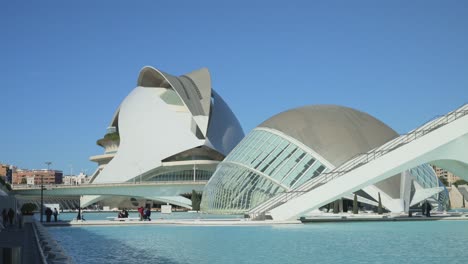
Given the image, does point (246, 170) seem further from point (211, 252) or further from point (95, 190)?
point (95, 190)

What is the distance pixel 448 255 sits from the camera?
562 inches

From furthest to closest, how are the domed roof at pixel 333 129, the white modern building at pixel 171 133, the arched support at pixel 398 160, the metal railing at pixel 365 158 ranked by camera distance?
the white modern building at pixel 171 133 → the domed roof at pixel 333 129 → the metal railing at pixel 365 158 → the arched support at pixel 398 160

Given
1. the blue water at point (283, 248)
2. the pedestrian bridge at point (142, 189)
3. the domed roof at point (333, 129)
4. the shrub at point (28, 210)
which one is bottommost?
the blue water at point (283, 248)

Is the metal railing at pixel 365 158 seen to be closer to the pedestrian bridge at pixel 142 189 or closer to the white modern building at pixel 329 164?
the white modern building at pixel 329 164

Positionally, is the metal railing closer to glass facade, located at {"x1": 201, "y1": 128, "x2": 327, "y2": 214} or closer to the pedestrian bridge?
glass facade, located at {"x1": 201, "y1": 128, "x2": 327, "y2": 214}

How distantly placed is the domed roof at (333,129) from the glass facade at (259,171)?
0.80m

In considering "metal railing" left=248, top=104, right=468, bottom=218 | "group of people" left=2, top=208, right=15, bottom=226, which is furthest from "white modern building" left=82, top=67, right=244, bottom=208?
"metal railing" left=248, top=104, right=468, bottom=218

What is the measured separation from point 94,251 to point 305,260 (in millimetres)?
6094

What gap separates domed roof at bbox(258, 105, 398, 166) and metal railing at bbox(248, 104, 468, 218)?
16.9 feet

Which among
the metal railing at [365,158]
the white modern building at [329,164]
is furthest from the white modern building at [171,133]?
the metal railing at [365,158]

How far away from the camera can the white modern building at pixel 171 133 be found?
87688 millimetres

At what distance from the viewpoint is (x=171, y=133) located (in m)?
89.8

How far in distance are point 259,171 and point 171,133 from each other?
2141 inches

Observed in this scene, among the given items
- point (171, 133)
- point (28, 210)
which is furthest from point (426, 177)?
point (171, 133)
